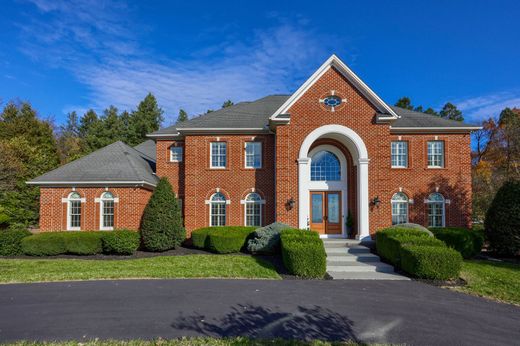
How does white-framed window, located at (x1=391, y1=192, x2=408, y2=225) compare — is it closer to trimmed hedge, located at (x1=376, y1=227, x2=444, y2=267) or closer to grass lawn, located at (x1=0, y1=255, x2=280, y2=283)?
trimmed hedge, located at (x1=376, y1=227, x2=444, y2=267)

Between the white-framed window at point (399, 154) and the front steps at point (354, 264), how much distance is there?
5927mm

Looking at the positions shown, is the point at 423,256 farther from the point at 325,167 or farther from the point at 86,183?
the point at 86,183

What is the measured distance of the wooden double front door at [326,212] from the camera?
680 inches

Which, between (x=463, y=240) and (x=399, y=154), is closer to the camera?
(x=463, y=240)

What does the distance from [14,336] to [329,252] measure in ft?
36.6

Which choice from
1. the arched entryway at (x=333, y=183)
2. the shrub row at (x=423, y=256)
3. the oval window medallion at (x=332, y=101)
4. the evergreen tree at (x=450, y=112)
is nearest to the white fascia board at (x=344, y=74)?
the oval window medallion at (x=332, y=101)

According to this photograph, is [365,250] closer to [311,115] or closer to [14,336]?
[311,115]

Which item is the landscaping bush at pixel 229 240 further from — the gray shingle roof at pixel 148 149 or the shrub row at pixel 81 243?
the gray shingle roof at pixel 148 149

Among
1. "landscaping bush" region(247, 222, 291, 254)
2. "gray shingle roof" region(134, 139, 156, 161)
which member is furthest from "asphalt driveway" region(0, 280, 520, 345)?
"gray shingle roof" region(134, 139, 156, 161)

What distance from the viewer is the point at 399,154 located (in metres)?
18.1

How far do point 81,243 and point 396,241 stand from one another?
14342 mm

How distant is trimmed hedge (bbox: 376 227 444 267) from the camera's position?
11344mm

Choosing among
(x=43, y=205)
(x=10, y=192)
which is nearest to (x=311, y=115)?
(x=43, y=205)

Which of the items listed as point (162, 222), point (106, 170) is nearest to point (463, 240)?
point (162, 222)
